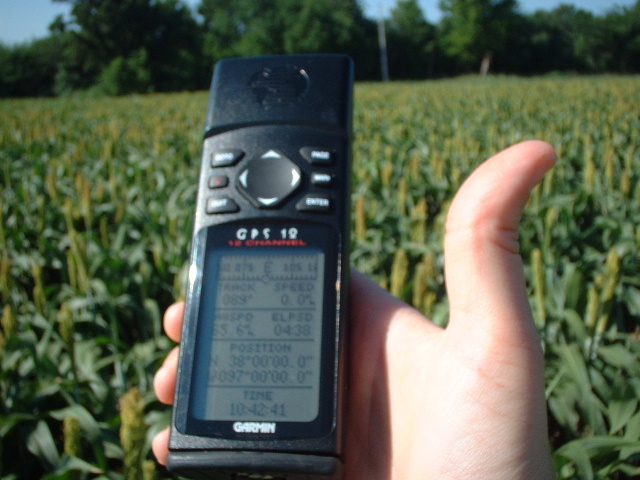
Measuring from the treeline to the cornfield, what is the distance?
29.0m

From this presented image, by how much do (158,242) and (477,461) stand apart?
1962 millimetres

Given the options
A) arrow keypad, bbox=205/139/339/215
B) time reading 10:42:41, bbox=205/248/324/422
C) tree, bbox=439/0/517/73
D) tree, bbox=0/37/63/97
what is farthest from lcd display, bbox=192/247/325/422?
tree, bbox=439/0/517/73

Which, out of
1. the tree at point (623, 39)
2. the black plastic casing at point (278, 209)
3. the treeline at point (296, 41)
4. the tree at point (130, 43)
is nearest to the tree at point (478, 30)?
the treeline at point (296, 41)

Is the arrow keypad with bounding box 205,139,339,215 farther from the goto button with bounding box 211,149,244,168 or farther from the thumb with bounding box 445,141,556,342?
the thumb with bounding box 445,141,556,342

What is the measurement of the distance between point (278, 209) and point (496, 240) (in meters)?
0.45

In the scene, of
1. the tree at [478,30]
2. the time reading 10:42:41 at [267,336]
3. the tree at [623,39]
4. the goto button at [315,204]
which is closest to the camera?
the time reading 10:42:41 at [267,336]

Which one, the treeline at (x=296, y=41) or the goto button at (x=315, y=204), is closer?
the goto button at (x=315, y=204)

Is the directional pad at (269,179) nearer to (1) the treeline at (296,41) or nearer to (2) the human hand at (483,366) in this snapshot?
Result: (2) the human hand at (483,366)

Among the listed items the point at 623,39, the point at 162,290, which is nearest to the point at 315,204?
the point at 162,290

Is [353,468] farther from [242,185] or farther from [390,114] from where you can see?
[390,114]

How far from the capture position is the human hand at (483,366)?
2.77 ft

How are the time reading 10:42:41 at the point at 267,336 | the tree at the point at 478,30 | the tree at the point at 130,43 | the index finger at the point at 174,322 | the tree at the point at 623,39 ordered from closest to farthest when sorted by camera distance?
the time reading 10:42:41 at the point at 267,336 → the index finger at the point at 174,322 → the tree at the point at 130,43 → the tree at the point at 623,39 → the tree at the point at 478,30

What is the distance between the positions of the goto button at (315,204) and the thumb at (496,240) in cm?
29

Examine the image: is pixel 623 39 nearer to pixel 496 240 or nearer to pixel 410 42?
pixel 410 42
